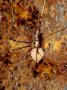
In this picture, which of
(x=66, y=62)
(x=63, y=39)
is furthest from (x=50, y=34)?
(x=66, y=62)

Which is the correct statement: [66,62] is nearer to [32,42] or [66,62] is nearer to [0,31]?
[32,42]

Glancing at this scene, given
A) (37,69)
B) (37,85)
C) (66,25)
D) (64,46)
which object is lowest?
(37,85)

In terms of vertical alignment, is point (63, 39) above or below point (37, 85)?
above

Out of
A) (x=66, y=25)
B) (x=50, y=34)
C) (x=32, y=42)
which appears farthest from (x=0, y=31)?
(x=66, y=25)

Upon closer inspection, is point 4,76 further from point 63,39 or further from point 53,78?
point 63,39

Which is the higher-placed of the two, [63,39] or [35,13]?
[35,13]

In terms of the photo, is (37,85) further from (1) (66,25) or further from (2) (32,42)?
(1) (66,25)

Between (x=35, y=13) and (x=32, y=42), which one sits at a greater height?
(x=35, y=13)
